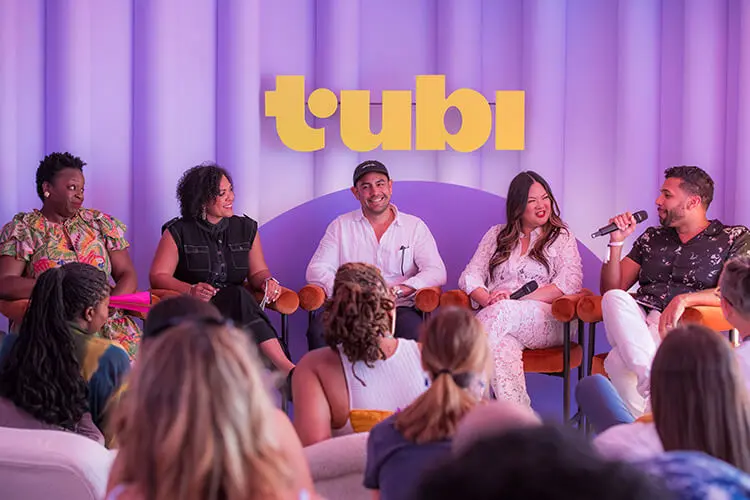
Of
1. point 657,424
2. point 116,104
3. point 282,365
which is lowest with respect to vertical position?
point 282,365

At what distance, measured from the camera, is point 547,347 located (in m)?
4.89

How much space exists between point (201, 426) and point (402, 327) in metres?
3.56

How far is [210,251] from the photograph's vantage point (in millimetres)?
5316

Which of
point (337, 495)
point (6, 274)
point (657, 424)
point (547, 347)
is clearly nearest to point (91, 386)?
point (337, 495)

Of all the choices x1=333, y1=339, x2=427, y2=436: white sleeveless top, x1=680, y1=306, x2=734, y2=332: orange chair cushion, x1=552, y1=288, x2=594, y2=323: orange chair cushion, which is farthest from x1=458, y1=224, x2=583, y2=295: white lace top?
x1=333, y1=339, x2=427, y2=436: white sleeveless top

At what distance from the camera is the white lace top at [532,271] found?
5094 mm

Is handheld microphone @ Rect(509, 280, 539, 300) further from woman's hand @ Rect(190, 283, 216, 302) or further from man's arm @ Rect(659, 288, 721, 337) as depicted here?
woman's hand @ Rect(190, 283, 216, 302)

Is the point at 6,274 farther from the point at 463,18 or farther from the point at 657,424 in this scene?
the point at 657,424

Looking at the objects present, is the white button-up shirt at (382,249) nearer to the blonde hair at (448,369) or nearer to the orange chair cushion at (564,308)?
the orange chair cushion at (564,308)

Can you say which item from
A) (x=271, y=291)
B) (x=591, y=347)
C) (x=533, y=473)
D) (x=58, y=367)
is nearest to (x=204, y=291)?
(x=271, y=291)

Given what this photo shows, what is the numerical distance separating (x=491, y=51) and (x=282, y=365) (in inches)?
102

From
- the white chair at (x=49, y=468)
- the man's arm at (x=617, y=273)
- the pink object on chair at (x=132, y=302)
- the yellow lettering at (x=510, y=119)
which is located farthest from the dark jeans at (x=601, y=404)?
the yellow lettering at (x=510, y=119)

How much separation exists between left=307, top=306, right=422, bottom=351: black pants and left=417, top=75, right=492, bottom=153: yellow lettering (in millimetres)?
1222

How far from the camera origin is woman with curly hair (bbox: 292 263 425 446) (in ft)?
9.96
